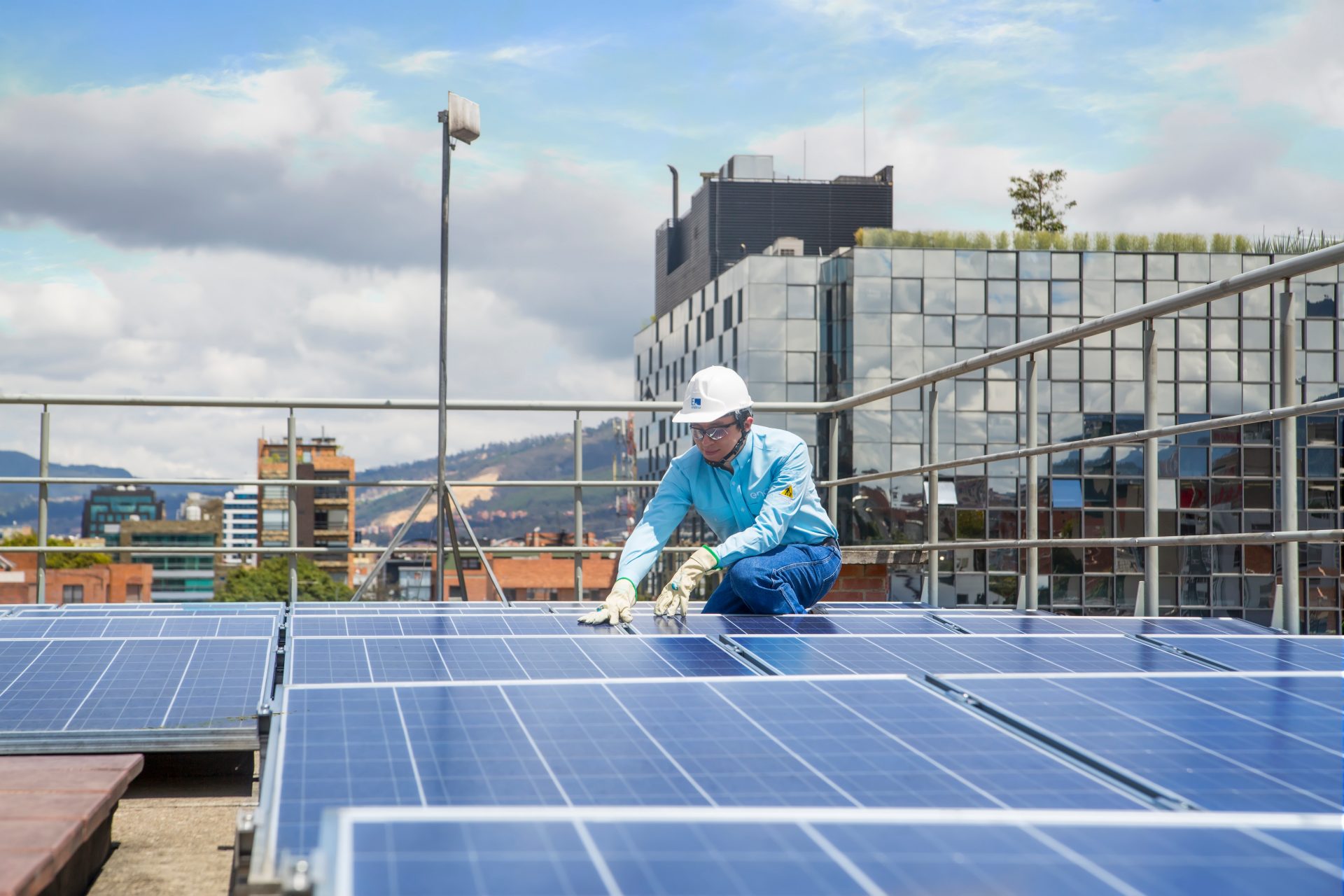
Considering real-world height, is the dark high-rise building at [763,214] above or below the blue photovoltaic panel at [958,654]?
above

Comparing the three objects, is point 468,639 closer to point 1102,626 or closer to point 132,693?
point 132,693

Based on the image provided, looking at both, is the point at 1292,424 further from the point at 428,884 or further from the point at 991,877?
the point at 428,884

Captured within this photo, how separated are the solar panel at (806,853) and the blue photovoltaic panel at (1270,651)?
1.68 meters

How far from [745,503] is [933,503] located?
5.59 feet

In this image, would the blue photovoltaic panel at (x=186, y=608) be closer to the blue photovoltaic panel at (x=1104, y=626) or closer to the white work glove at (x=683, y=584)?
the white work glove at (x=683, y=584)

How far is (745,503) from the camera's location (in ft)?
15.6

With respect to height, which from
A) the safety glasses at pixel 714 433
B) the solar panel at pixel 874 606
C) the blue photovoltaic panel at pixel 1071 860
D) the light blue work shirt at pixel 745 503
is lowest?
the solar panel at pixel 874 606

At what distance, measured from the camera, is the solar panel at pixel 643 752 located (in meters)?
1.65

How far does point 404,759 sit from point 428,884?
0.68m

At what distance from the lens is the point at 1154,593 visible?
4.56 m

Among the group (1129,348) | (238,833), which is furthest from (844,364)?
(238,833)

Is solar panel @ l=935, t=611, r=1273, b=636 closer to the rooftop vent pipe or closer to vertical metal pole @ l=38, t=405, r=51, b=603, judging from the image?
vertical metal pole @ l=38, t=405, r=51, b=603

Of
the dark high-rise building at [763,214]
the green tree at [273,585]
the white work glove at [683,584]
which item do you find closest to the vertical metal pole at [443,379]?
the white work glove at [683,584]

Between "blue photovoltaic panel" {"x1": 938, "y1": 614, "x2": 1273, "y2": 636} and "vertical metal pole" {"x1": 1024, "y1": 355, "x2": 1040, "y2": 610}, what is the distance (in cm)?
83
